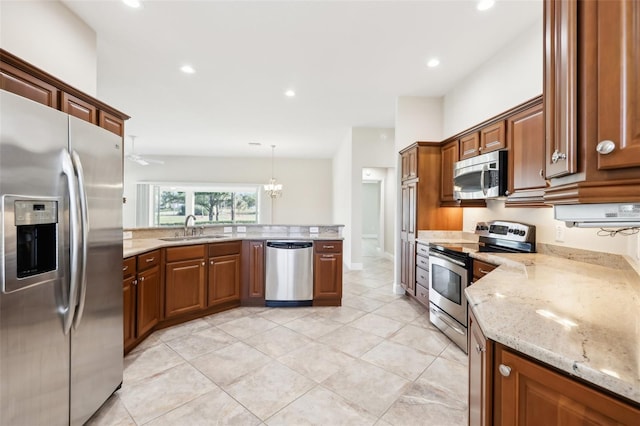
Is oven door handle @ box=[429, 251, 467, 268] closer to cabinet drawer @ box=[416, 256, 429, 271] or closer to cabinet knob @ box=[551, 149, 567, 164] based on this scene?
cabinet drawer @ box=[416, 256, 429, 271]

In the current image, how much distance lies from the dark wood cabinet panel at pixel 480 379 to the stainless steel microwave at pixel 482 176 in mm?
1817

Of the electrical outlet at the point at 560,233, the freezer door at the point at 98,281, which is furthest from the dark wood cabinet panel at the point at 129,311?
the electrical outlet at the point at 560,233

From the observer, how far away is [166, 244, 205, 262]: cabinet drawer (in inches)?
117

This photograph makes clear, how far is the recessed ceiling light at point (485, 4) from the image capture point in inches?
84.9

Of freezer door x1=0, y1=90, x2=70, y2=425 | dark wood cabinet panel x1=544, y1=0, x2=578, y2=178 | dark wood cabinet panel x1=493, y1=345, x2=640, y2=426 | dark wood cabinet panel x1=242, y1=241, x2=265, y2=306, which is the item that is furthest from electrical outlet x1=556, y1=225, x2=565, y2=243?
freezer door x1=0, y1=90, x2=70, y2=425

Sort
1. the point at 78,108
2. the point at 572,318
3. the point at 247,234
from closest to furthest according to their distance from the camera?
Answer: the point at 572,318 → the point at 78,108 → the point at 247,234

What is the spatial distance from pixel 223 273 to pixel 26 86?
7.91 feet

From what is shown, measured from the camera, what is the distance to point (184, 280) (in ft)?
10.1

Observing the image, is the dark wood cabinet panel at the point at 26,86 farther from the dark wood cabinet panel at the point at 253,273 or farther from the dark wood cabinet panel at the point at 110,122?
the dark wood cabinet panel at the point at 253,273

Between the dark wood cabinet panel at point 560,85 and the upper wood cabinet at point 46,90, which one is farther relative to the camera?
the upper wood cabinet at point 46,90

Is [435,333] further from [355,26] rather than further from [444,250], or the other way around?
[355,26]

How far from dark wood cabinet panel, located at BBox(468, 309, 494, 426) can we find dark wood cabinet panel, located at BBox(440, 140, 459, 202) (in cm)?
251

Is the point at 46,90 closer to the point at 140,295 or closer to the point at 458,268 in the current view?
the point at 140,295

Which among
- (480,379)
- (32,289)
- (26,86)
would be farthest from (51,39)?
(480,379)
